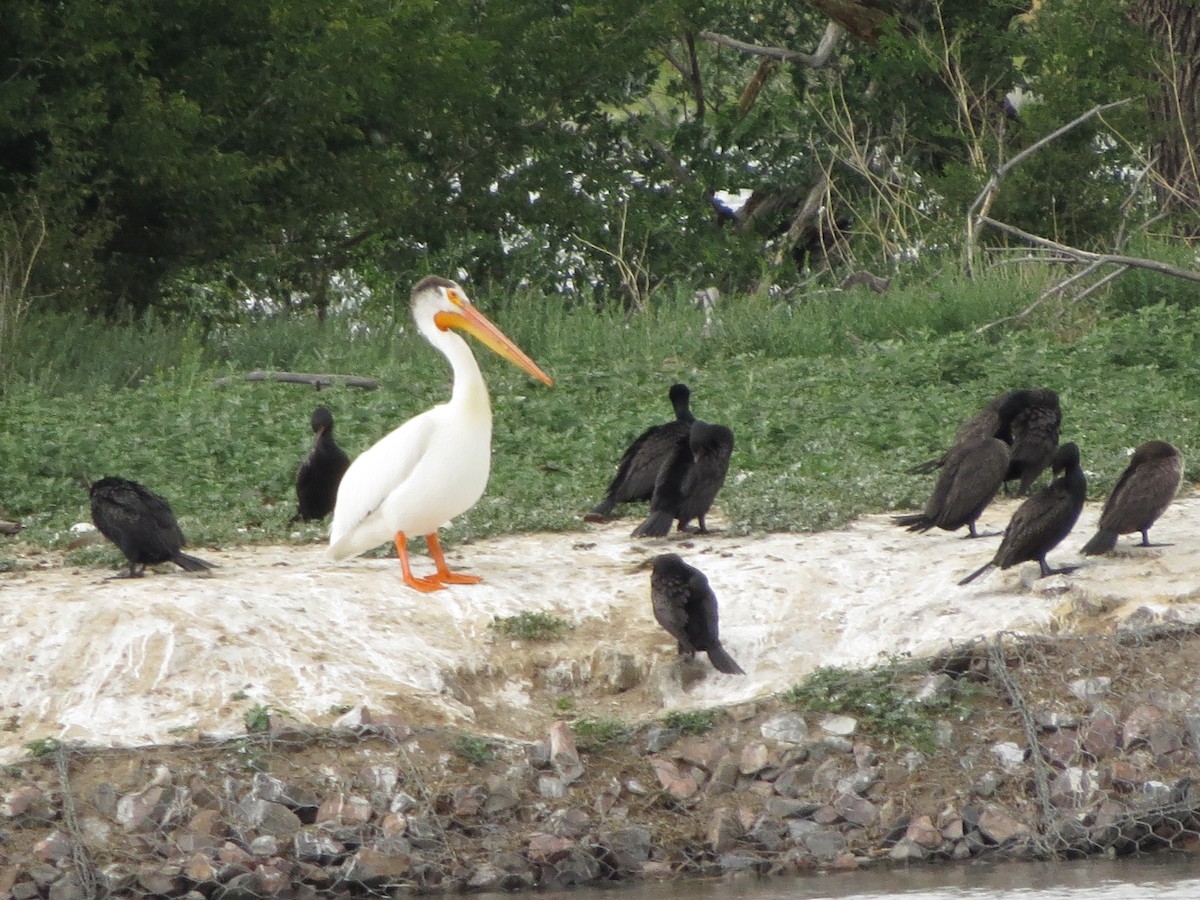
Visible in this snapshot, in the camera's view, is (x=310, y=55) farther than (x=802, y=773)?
Yes

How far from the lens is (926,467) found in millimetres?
9492

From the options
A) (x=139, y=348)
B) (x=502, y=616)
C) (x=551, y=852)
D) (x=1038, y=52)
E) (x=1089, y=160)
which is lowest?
(x=551, y=852)

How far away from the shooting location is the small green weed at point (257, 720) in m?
6.61

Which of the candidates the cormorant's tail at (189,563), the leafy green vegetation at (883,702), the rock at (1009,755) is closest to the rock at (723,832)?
the leafy green vegetation at (883,702)

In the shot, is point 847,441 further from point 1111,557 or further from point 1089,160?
point 1089,160

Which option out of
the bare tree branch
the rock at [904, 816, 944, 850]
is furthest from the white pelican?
the bare tree branch

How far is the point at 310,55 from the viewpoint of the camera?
1628cm

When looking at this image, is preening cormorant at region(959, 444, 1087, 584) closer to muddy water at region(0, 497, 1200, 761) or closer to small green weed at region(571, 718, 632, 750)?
muddy water at region(0, 497, 1200, 761)

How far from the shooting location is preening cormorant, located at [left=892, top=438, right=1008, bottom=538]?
27.6 feet

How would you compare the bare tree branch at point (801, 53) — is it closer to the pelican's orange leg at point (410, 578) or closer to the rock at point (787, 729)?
the pelican's orange leg at point (410, 578)

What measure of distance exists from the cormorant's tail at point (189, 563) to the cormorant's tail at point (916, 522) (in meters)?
3.31

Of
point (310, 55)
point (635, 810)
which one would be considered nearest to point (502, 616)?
point (635, 810)

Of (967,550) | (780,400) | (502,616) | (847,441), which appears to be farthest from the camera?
(780,400)

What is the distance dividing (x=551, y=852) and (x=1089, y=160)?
44.7 ft
